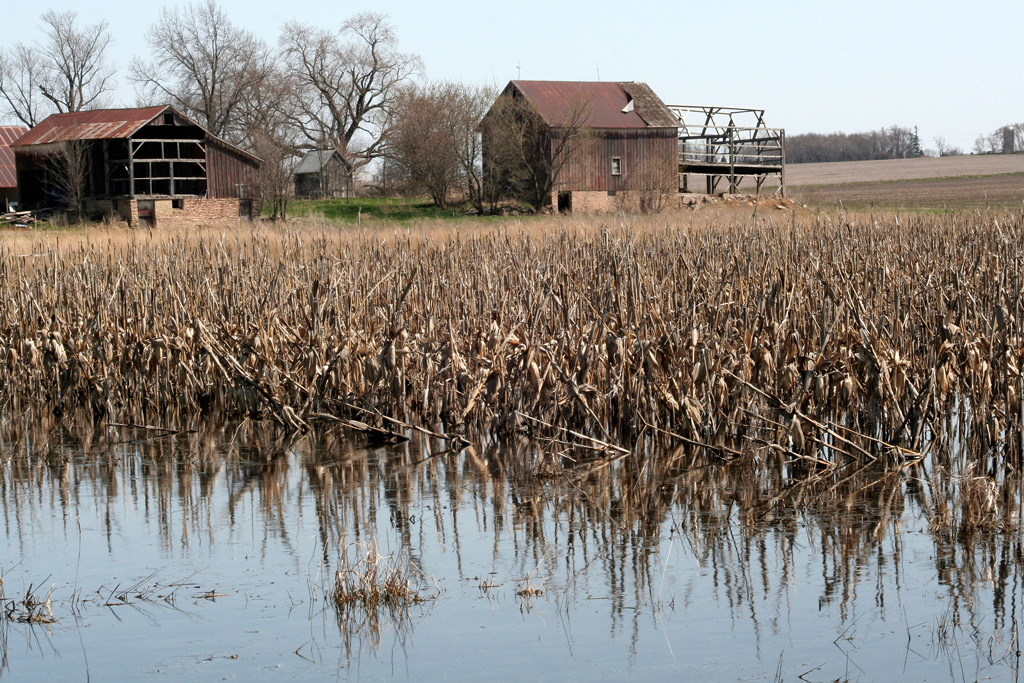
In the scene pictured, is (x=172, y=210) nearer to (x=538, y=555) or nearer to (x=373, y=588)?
(x=538, y=555)

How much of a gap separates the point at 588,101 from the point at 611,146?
1723mm

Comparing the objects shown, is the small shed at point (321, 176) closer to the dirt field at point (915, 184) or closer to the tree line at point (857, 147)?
the dirt field at point (915, 184)

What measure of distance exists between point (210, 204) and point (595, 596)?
3319cm

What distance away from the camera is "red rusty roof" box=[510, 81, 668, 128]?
123 feet

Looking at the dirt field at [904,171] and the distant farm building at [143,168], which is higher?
the dirt field at [904,171]

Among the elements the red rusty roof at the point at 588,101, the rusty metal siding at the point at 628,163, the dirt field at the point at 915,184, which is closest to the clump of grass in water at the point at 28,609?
the dirt field at the point at 915,184

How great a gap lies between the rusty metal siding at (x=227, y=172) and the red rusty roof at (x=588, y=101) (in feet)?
31.5

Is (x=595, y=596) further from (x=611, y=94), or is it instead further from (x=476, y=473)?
(x=611, y=94)

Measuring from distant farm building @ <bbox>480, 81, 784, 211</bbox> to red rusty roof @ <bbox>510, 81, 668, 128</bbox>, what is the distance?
35 millimetres

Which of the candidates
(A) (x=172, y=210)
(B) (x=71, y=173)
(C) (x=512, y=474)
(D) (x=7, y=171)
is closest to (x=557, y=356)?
(C) (x=512, y=474)

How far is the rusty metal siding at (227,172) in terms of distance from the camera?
35.6 meters

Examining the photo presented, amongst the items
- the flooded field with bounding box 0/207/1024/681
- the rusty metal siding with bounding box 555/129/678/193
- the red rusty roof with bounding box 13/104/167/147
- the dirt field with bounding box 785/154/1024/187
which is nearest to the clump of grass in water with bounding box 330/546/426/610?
the flooded field with bounding box 0/207/1024/681

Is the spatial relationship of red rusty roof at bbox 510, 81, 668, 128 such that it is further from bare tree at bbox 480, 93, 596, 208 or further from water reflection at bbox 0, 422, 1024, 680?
water reflection at bbox 0, 422, 1024, 680

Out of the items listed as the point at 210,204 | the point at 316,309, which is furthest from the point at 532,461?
Result: the point at 210,204
